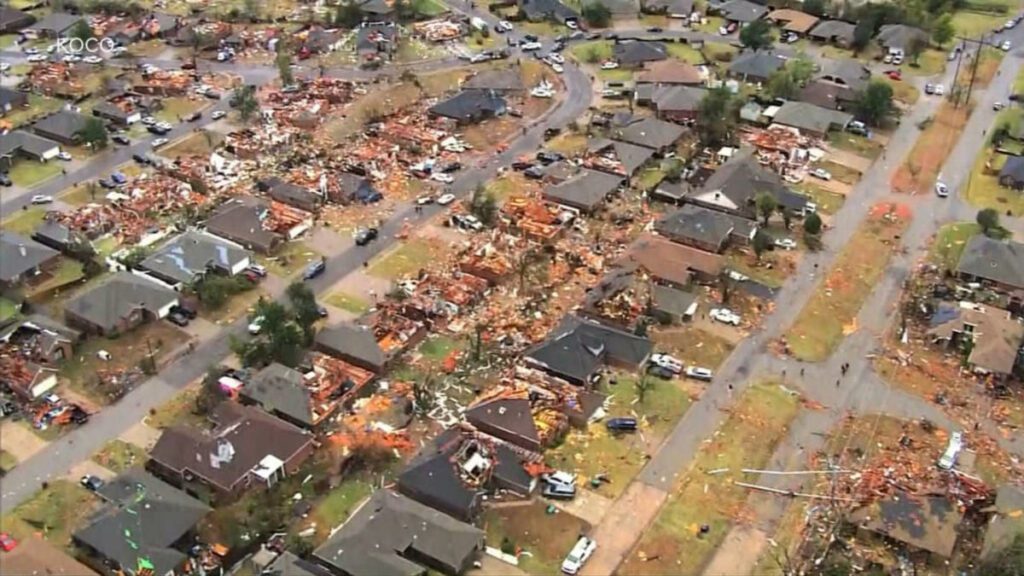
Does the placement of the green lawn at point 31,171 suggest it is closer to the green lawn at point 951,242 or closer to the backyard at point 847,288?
the backyard at point 847,288

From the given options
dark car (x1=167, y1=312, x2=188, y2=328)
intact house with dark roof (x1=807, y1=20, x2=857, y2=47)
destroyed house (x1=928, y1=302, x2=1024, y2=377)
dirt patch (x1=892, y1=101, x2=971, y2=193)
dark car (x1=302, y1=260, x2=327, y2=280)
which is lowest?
dark car (x1=167, y1=312, x2=188, y2=328)

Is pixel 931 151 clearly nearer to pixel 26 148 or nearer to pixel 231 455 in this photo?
pixel 231 455

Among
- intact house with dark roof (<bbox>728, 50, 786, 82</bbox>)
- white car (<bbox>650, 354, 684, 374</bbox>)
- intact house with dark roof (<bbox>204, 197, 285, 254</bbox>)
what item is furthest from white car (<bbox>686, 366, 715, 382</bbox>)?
intact house with dark roof (<bbox>728, 50, 786, 82</bbox>)

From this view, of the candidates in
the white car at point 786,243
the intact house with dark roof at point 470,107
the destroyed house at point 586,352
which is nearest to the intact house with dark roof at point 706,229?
the white car at point 786,243

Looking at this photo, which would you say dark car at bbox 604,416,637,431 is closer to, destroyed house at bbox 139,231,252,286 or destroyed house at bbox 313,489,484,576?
destroyed house at bbox 313,489,484,576

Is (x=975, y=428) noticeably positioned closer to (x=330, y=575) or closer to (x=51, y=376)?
(x=330, y=575)

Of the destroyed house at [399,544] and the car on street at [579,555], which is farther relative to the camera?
the car on street at [579,555]
